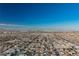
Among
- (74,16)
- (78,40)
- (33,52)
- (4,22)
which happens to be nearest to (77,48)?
(78,40)

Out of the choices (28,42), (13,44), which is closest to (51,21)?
(28,42)

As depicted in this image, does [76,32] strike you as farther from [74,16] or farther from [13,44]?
[13,44]

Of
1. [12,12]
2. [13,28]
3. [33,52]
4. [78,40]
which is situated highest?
[12,12]

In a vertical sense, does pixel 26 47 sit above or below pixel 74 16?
below

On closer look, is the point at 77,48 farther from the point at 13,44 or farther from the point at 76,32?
the point at 13,44

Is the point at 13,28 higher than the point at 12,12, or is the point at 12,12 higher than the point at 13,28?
the point at 12,12

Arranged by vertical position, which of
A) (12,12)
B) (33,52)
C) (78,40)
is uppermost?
(12,12)
